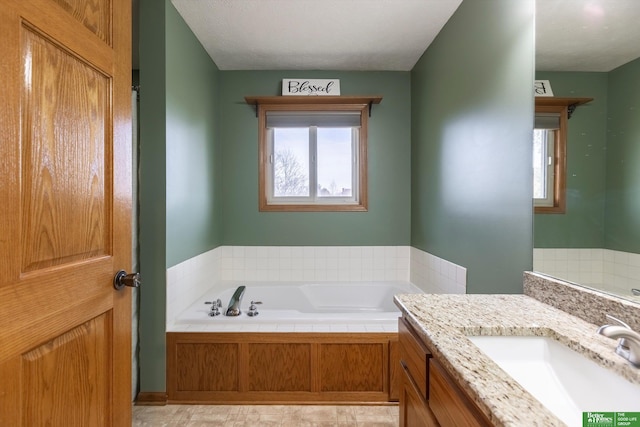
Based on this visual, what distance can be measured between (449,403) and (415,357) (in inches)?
10.3

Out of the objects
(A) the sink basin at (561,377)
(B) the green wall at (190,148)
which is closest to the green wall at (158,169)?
(B) the green wall at (190,148)

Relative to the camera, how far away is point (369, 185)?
317cm

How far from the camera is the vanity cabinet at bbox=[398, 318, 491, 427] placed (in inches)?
29.4

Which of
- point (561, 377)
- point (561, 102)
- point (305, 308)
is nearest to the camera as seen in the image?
point (561, 377)

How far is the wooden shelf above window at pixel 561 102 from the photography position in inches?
46.4

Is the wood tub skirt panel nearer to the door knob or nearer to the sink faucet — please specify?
the door knob

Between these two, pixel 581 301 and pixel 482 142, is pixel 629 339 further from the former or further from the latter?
pixel 482 142

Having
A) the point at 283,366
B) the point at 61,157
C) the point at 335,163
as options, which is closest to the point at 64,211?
the point at 61,157

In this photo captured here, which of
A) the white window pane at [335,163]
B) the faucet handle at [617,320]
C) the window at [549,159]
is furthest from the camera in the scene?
the white window pane at [335,163]

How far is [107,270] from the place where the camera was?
108 centimetres

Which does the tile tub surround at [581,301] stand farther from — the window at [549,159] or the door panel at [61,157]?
the door panel at [61,157]

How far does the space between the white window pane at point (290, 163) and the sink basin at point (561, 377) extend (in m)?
2.43

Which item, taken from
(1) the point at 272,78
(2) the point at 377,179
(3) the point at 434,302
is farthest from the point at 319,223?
(3) the point at 434,302

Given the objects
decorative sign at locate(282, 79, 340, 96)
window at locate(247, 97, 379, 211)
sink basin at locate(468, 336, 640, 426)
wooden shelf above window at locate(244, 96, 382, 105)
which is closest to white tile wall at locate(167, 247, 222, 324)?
window at locate(247, 97, 379, 211)
